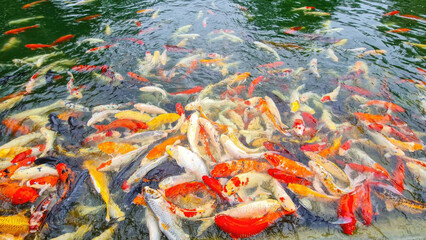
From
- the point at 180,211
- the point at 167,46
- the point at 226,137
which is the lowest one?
the point at 180,211

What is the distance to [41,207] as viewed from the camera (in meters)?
3.54

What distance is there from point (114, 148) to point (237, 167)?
2480mm

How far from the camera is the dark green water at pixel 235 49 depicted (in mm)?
3533

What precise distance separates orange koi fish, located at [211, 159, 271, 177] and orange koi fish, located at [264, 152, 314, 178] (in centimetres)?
16

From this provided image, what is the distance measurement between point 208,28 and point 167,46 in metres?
2.54

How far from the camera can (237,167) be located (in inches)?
155

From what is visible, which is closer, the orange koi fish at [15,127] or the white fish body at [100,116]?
the orange koi fish at [15,127]

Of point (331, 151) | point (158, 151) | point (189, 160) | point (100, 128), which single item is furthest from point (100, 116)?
point (331, 151)

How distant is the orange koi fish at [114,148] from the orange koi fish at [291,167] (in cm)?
284

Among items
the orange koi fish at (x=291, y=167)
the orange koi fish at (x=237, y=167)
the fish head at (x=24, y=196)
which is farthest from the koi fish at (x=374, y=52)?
the fish head at (x=24, y=196)

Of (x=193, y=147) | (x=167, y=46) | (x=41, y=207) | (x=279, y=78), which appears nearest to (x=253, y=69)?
(x=279, y=78)

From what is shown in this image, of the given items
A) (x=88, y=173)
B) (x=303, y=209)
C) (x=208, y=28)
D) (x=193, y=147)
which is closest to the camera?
(x=303, y=209)

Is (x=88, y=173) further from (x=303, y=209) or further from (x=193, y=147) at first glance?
(x=303, y=209)

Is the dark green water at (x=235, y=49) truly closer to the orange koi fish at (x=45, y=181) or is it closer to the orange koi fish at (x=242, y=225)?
the orange koi fish at (x=242, y=225)
